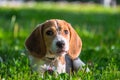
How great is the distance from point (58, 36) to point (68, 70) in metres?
0.77

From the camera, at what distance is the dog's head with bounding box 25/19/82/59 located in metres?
6.75

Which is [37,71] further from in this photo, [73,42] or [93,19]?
[93,19]

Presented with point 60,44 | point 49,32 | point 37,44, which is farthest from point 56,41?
point 37,44

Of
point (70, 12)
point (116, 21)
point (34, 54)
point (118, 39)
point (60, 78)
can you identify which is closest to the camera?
point (60, 78)

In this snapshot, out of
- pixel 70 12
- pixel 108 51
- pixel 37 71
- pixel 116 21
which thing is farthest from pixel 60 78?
pixel 70 12

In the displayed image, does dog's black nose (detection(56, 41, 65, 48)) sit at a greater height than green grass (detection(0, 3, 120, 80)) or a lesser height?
greater

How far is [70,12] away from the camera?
66.1 ft

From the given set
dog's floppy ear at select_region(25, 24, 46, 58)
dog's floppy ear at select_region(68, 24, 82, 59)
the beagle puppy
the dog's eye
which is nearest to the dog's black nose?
the beagle puppy

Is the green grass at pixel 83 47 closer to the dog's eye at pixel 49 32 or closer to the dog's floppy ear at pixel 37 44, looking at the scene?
the dog's floppy ear at pixel 37 44

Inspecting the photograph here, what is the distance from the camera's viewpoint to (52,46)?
6.80 metres

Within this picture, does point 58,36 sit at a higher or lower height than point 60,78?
higher

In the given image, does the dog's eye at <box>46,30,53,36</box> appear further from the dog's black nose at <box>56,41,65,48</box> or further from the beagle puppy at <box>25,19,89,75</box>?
the dog's black nose at <box>56,41,65,48</box>

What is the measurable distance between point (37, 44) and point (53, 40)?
0.44 metres

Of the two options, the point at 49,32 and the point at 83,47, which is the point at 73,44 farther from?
the point at 83,47
